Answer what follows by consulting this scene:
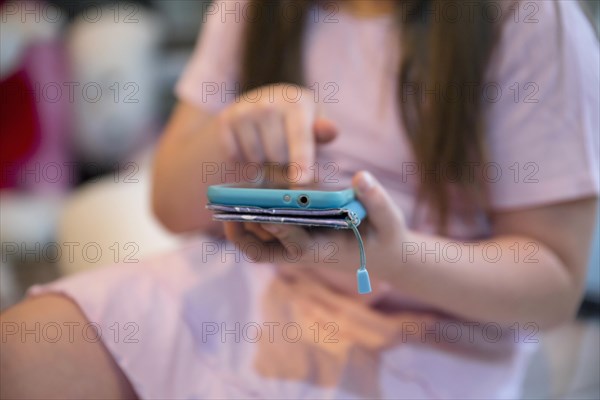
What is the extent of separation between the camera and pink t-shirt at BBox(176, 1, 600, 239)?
1.56 feet

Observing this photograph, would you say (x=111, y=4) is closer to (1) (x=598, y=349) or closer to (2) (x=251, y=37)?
(2) (x=251, y=37)

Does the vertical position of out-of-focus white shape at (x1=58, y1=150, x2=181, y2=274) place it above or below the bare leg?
below

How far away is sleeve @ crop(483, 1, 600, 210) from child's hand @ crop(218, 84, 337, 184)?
158mm

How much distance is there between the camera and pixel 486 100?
20.4 inches

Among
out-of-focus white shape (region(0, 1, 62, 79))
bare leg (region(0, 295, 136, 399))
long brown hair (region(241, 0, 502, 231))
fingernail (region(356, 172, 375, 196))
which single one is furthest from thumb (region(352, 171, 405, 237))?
out-of-focus white shape (region(0, 1, 62, 79))

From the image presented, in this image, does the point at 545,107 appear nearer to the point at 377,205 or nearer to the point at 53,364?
the point at 377,205

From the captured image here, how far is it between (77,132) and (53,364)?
926 mm

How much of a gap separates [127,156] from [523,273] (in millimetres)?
984

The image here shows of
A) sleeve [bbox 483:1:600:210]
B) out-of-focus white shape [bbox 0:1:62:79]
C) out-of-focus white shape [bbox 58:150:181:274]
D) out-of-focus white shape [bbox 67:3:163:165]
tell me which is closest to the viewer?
sleeve [bbox 483:1:600:210]

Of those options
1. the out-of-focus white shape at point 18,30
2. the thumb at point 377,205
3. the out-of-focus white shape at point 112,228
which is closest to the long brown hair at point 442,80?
the thumb at point 377,205

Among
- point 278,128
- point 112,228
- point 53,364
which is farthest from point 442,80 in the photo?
point 112,228

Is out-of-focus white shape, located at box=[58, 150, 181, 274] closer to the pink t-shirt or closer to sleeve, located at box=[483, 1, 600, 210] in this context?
the pink t-shirt

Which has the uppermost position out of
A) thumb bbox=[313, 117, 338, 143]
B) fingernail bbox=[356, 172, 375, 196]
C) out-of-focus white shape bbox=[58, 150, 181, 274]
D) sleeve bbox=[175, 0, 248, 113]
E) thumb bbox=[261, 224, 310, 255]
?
sleeve bbox=[175, 0, 248, 113]

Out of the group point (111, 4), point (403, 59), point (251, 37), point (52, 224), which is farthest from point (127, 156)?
point (403, 59)
